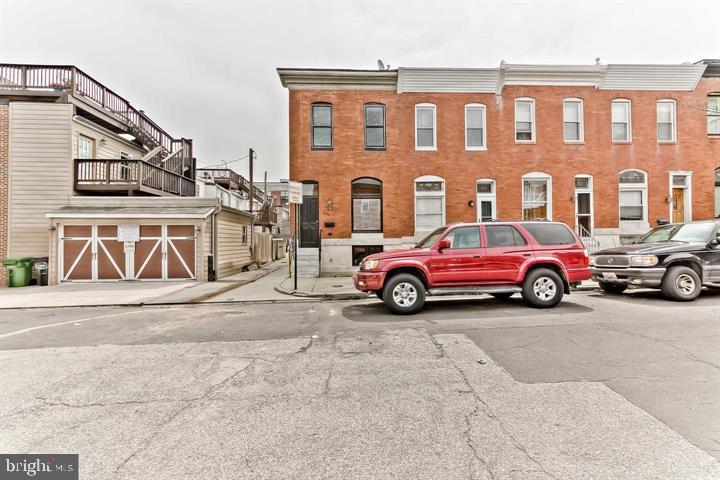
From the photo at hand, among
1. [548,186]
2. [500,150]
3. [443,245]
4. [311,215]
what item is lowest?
[443,245]

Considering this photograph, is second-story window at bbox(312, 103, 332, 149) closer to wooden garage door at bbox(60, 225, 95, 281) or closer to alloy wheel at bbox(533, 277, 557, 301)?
wooden garage door at bbox(60, 225, 95, 281)

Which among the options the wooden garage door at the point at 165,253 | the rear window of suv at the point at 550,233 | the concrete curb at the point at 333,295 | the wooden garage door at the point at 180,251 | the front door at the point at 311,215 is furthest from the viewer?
the front door at the point at 311,215

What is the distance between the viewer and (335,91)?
15.0m

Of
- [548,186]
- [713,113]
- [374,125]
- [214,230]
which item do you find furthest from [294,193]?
[713,113]

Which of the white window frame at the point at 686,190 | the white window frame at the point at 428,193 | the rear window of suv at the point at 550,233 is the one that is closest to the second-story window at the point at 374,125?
the white window frame at the point at 428,193

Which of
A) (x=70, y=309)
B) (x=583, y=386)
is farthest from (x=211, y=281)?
(x=583, y=386)

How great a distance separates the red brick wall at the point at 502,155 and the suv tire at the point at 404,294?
7.76m

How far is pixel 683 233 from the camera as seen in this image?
8.89 metres

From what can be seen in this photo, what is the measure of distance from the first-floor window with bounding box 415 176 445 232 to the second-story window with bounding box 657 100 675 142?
10373mm

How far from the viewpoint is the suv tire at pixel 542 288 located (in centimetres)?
746

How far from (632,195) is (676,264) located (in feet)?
29.6

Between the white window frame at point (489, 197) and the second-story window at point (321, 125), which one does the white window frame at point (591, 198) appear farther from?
the second-story window at point (321, 125)

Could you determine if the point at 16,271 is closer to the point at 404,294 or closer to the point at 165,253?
the point at 165,253

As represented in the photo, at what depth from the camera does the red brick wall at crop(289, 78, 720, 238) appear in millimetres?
14898
